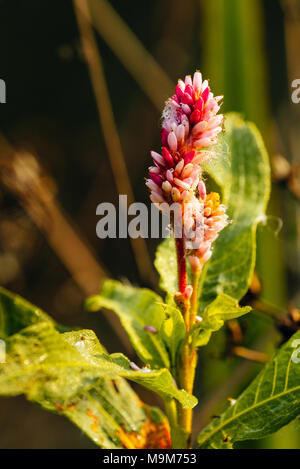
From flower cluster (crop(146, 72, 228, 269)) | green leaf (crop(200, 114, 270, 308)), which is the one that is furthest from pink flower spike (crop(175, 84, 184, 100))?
green leaf (crop(200, 114, 270, 308))

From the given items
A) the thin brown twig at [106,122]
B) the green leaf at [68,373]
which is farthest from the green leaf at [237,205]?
the thin brown twig at [106,122]

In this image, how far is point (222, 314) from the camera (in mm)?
522

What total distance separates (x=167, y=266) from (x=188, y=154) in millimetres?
206

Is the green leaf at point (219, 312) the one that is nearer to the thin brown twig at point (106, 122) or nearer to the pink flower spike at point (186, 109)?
the pink flower spike at point (186, 109)

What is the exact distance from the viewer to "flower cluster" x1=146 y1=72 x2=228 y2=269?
19.6 inches

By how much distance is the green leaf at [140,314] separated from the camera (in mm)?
610

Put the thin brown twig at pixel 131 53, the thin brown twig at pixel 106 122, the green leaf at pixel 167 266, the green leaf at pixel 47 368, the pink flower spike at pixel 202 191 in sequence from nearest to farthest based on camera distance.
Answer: the green leaf at pixel 47 368, the pink flower spike at pixel 202 191, the green leaf at pixel 167 266, the thin brown twig at pixel 106 122, the thin brown twig at pixel 131 53

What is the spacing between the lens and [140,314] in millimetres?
684

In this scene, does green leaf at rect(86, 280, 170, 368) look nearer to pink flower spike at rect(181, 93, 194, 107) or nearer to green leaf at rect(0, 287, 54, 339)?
green leaf at rect(0, 287, 54, 339)

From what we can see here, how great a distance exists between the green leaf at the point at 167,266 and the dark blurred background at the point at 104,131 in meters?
0.39

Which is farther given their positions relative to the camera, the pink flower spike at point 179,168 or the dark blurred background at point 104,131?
the dark blurred background at point 104,131

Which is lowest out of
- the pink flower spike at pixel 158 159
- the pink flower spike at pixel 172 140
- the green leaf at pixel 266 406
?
the green leaf at pixel 266 406

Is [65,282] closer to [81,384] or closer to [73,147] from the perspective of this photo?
[73,147]

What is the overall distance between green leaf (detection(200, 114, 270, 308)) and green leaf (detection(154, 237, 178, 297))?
0.04 metres
